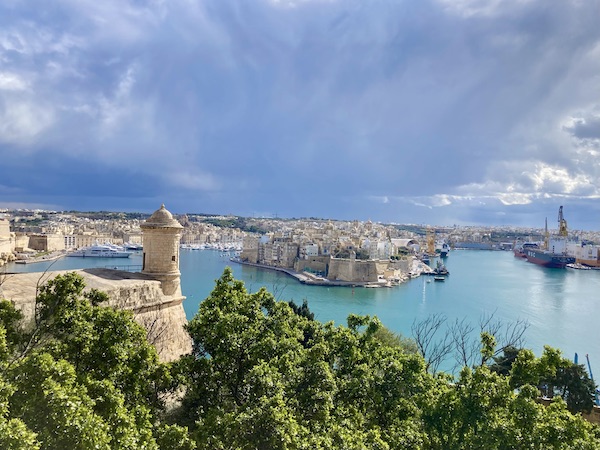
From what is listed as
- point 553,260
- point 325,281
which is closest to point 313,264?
point 325,281

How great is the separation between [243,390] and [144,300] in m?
2.80

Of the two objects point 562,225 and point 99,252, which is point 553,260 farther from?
point 99,252

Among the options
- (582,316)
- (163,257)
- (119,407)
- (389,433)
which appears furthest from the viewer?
(582,316)

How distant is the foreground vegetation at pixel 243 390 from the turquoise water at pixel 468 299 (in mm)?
12276

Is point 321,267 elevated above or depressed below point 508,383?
below

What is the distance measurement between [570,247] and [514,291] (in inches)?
1739

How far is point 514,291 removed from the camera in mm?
36531

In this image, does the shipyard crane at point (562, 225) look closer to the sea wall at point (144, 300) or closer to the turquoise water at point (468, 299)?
the turquoise water at point (468, 299)

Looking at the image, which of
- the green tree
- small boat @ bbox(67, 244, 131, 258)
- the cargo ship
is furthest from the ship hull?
the green tree

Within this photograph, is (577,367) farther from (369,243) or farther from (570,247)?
(570,247)

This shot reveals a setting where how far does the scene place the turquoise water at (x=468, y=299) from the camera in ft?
76.7

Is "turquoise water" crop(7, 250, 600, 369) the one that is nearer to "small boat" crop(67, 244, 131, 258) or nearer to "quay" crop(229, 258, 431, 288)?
"quay" crop(229, 258, 431, 288)

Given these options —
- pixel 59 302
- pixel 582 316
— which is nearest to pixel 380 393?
pixel 59 302

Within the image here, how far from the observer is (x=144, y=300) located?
21.9 feet
